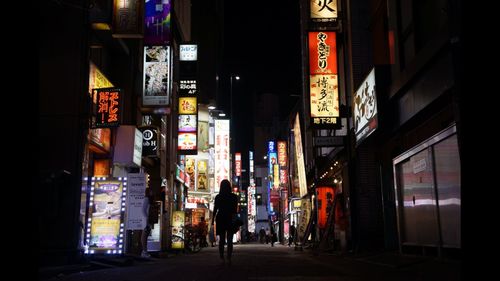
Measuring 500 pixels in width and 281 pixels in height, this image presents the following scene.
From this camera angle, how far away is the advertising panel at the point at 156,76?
18547mm

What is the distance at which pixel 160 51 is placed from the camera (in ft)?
62.4

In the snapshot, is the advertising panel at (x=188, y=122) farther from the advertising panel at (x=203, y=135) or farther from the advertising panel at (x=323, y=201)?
the advertising panel at (x=203, y=135)

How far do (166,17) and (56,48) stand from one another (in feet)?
24.7

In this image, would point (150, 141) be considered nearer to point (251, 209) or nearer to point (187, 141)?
point (187, 141)

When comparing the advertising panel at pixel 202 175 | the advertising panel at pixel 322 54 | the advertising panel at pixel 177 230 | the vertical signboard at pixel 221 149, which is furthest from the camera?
the vertical signboard at pixel 221 149

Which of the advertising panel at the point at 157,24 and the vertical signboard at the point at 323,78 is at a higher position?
the advertising panel at the point at 157,24

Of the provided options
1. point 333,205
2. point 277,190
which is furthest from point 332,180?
point 277,190

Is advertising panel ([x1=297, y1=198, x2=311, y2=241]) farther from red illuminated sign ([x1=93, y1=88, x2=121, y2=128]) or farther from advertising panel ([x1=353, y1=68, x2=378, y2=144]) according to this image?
red illuminated sign ([x1=93, y1=88, x2=121, y2=128])

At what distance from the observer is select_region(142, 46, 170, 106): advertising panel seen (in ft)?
60.8

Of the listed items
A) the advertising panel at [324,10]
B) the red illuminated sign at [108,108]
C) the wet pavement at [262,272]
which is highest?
the advertising panel at [324,10]

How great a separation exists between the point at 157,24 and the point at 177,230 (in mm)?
8583

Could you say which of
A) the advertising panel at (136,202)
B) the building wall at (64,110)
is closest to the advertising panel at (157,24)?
the building wall at (64,110)

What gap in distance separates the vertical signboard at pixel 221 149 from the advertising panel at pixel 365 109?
1113 inches

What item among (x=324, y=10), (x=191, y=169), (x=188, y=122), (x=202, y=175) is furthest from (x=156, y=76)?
(x=202, y=175)
